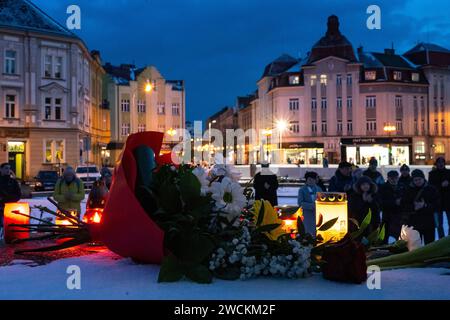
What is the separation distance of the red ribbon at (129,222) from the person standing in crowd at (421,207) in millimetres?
6009

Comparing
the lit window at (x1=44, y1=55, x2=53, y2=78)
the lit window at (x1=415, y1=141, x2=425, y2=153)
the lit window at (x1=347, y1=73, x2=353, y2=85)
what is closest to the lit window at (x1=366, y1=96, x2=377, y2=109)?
the lit window at (x1=347, y1=73, x2=353, y2=85)

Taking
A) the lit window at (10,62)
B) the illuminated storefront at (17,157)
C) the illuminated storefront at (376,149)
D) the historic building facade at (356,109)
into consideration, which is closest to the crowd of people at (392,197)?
the illuminated storefront at (17,157)

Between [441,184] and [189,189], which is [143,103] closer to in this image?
[441,184]

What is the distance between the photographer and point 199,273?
2.49 m

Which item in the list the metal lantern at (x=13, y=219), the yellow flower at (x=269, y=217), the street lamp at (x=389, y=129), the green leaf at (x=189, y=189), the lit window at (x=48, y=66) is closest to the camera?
the green leaf at (x=189, y=189)

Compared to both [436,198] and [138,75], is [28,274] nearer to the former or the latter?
[436,198]

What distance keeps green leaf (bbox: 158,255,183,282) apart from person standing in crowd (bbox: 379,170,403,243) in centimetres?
670

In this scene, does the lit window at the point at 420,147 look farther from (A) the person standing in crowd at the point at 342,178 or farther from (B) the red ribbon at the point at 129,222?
(B) the red ribbon at the point at 129,222

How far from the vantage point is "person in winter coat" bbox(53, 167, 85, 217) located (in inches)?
336

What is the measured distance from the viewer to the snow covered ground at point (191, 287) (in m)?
2.18
